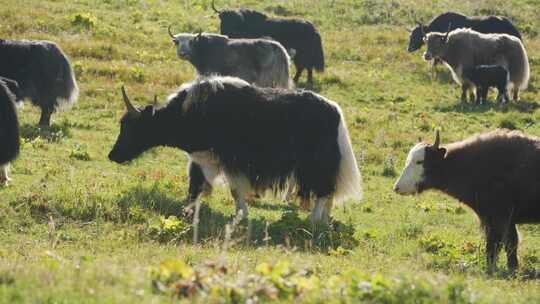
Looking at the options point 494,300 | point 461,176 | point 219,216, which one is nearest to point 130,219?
point 219,216

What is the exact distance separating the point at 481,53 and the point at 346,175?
11603 mm

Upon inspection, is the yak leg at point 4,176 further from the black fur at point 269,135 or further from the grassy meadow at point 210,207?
the black fur at point 269,135

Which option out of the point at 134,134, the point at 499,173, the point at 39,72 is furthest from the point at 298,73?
the point at 499,173

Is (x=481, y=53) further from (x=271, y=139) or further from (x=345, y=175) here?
(x=271, y=139)

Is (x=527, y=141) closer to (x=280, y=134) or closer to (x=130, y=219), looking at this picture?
(x=280, y=134)

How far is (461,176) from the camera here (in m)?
10.2

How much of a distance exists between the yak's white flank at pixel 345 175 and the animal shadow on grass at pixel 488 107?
904 centimetres

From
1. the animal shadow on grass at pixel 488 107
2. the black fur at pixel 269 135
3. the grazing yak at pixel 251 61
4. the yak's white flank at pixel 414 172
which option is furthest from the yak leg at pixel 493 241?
the animal shadow on grass at pixel 488 107

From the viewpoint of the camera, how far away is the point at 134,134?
11805mm

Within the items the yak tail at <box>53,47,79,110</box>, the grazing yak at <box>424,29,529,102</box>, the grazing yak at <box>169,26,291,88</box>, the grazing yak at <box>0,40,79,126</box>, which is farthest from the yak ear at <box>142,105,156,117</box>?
the grazing yak at <box>424,29,529,102</box>

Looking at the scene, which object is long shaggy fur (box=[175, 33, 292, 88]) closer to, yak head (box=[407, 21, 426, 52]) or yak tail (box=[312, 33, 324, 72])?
yak tail (box=[312, 33, 324, 72])

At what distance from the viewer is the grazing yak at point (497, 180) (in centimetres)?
965

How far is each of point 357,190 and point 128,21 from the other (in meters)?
16.9

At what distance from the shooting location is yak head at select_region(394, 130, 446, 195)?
10.4 metres
